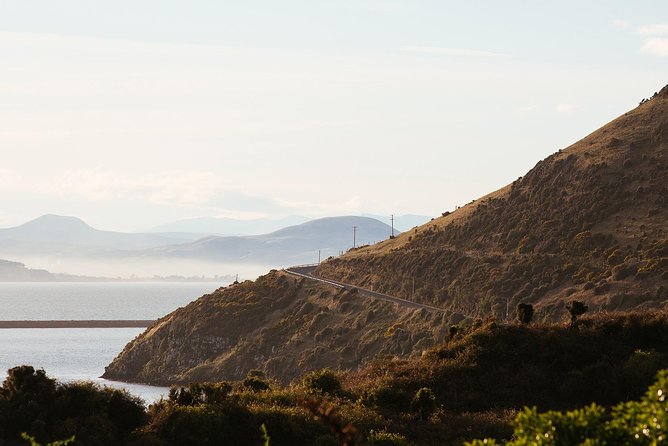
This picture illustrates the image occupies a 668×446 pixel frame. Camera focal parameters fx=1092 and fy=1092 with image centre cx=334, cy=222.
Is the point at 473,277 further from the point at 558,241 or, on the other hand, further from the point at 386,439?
the point at 386,439

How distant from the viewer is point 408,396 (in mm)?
62219

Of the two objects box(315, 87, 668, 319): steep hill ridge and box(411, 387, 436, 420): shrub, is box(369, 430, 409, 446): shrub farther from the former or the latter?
box(315, 87, 668, 319): steep hill ridge

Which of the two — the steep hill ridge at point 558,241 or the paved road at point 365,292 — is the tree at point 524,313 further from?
the paved road at point 365,292

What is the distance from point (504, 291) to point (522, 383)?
7108 centimetres

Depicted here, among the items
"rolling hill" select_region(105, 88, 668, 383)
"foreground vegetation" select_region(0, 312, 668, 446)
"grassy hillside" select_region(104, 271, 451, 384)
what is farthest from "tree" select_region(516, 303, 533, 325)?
"grassy hillside" select_region(104, 271, 451, 384)

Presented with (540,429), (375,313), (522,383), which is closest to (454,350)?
(522,383)

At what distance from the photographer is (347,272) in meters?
170

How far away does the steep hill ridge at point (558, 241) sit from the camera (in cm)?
12762

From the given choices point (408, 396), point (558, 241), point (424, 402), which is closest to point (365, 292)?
point (558, 241)

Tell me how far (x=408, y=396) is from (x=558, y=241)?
86958 millimetres

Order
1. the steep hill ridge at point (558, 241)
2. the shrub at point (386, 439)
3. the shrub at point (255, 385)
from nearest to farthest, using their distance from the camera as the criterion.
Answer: the shrub at point (386, 439) < the shrub at point (255, 385) < the steep hill ridge at point (558, 241)

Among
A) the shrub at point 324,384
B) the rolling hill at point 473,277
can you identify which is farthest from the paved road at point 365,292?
the shrub at point 324,384

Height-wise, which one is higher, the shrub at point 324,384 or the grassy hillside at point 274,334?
the grassy hillside at point 274,334

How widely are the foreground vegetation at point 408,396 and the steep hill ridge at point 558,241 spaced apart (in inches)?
1872
